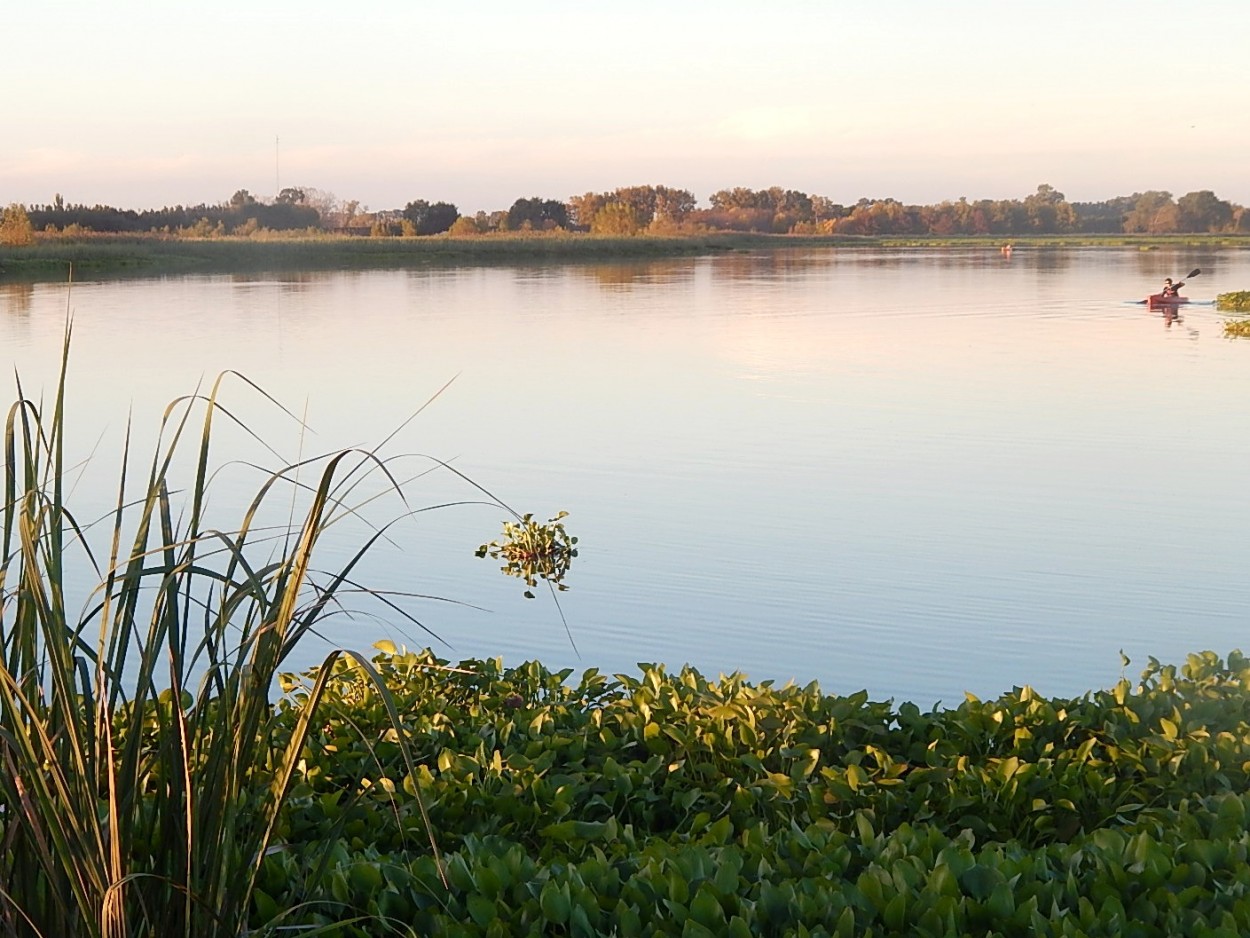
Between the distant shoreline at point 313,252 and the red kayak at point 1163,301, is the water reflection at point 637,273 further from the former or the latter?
the red kayak at point 1163,301

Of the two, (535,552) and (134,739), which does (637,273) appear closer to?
(535,552)

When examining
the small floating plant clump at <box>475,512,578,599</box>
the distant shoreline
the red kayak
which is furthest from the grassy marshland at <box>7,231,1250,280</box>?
the small floating plant clump at <box>475,512,578,599</box>

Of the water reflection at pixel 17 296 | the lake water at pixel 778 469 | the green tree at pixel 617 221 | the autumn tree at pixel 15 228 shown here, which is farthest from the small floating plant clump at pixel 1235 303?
the green tree at pixel 617 221

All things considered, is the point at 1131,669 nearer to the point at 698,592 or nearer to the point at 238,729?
the point at 698,592

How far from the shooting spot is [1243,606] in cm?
764

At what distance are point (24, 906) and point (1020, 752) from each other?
276cm

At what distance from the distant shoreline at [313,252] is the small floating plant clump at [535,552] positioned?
39.9 meters

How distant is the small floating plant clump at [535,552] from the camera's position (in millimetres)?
8625

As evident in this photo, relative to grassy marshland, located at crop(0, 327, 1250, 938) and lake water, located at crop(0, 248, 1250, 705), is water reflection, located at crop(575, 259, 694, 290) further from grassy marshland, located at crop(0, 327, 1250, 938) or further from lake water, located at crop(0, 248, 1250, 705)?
grassy marshland, located at crop(0, 327, 1250, 938)

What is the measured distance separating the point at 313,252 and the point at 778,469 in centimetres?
6170

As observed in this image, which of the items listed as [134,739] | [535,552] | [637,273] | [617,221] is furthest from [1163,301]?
[617,221]

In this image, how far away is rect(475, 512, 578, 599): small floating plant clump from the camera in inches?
340

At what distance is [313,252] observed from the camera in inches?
2781

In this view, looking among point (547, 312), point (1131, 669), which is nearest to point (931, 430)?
point (1131, 669)
